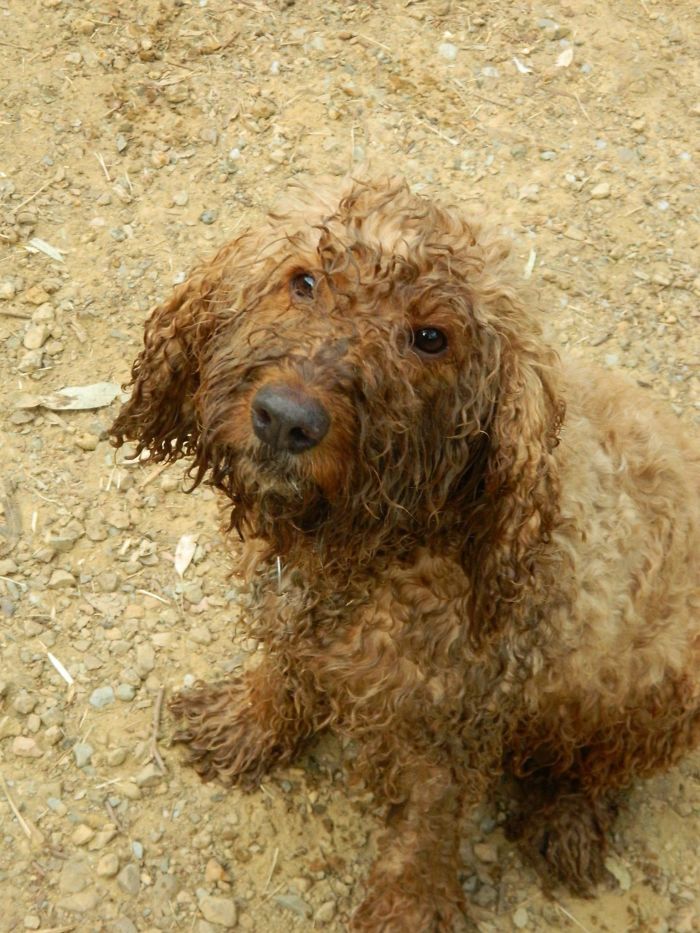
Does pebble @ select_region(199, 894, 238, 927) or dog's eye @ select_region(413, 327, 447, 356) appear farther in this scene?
pebble @ select_region(199, 894, 238, 927)

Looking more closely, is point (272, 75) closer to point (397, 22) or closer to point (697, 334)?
point (397, 22)

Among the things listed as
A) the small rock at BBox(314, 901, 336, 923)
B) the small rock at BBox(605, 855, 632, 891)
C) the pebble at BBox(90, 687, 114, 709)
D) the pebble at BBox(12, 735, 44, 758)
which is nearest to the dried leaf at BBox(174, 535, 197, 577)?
the pebble at BBox(90, 687, 114, 709)

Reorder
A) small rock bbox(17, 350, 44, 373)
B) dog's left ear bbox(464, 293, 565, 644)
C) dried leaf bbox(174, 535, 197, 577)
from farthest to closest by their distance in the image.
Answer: small rock bbox(17, 350, 44, 373) → dried leaf bbox(174, 535, 197, 577) → dog's left ear bbox(464, 293, 565, 644)

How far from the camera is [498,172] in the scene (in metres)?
5.88

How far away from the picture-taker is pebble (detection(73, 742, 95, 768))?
4.12 m

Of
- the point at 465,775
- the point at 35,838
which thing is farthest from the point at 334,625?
the point at 35,838

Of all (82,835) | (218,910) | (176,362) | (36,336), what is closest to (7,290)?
(36,336)

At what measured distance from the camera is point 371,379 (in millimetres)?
2688

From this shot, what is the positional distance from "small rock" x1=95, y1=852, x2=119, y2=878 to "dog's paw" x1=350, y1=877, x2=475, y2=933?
0.82 m

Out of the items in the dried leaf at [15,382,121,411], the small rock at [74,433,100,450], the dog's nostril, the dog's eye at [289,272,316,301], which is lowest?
the small rock at [74,433,100,450]

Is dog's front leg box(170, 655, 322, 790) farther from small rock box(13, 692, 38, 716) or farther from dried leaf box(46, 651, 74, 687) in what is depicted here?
small rock box(13, 692, 38, 716)

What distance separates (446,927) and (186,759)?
3.54ft

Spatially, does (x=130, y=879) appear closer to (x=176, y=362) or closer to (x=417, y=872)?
(x=417, y=872)

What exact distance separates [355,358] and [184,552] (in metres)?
2.15
